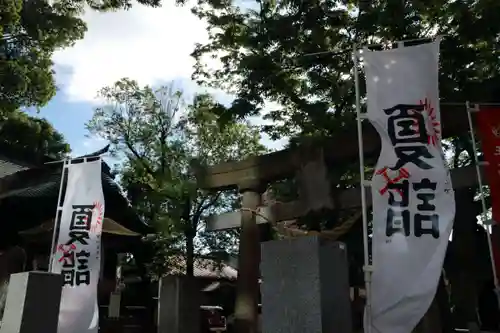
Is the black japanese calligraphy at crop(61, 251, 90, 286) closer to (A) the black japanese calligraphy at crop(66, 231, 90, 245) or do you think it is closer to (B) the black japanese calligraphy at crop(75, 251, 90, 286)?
(B) the black japanese calligraphy at crop(75, 251, 90, 286)

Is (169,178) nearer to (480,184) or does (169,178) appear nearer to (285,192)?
(285,192)

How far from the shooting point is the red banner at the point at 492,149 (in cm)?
724

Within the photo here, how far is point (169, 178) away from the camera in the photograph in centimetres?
1823

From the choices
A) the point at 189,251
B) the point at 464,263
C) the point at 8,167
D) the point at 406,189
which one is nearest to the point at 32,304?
the point at 406,189

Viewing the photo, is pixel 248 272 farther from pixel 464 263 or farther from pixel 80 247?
pixel 464 263

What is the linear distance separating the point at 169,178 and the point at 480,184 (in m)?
12.5

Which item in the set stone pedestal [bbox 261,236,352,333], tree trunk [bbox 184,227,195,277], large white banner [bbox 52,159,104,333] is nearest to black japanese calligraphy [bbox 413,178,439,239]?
stone pedestal [bbox 261,236,352,333]

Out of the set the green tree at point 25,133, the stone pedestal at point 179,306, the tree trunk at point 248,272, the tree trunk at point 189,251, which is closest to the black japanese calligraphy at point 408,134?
the stone pedestal at point 179,306

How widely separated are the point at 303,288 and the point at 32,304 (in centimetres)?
361

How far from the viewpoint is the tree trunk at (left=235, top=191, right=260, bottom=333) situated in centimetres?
949

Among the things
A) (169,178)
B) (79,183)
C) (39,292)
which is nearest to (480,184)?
(39,292)

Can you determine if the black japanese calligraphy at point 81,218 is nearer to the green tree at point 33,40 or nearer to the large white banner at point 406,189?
the green tree at point 33,40

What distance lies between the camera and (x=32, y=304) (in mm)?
6281

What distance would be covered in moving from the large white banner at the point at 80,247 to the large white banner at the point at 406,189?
16.9 ft
